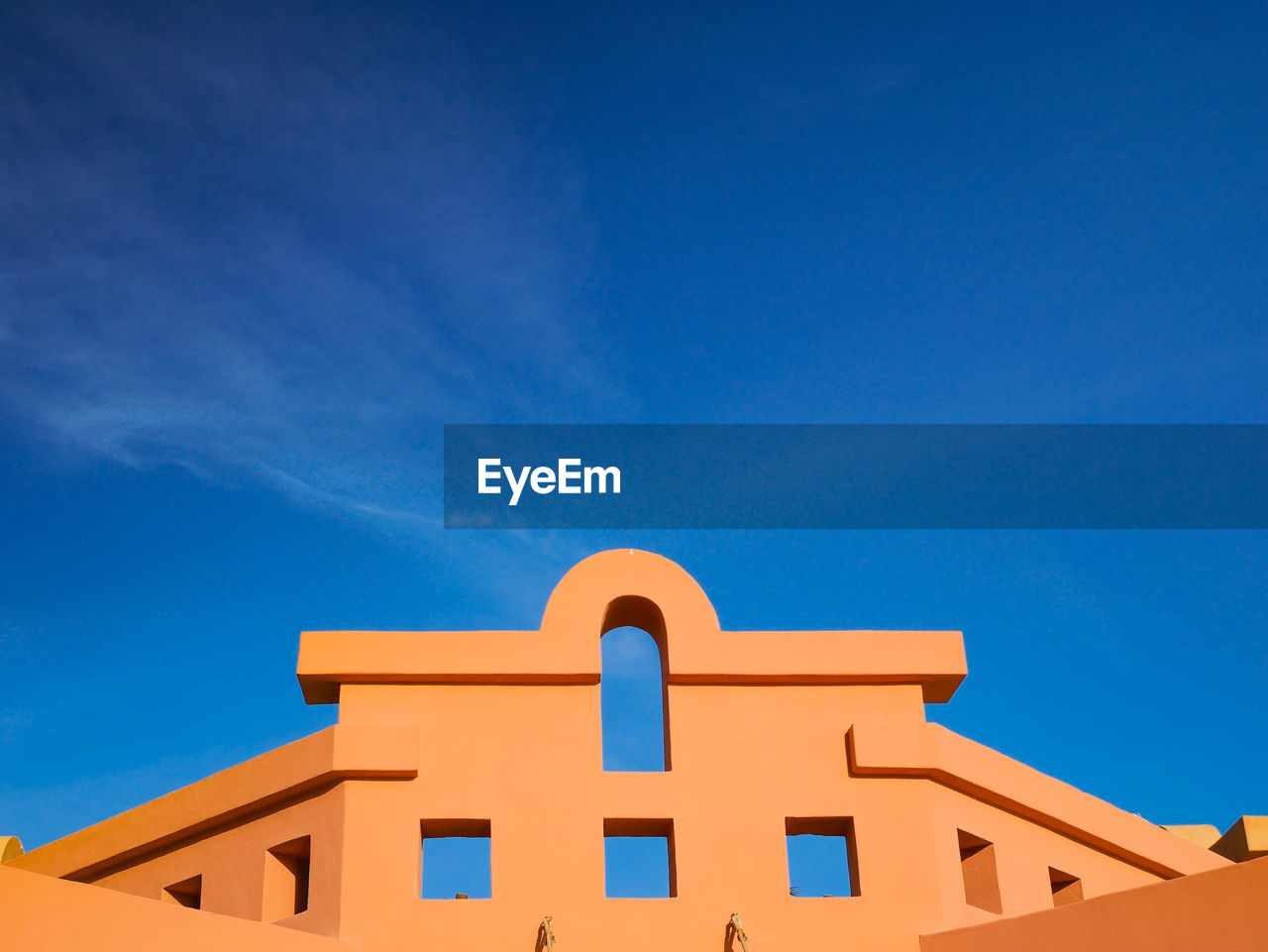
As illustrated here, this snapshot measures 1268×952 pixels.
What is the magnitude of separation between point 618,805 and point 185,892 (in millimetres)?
4796

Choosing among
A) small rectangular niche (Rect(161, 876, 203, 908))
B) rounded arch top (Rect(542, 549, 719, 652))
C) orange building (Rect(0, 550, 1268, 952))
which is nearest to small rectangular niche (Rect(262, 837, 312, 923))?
orange building (Rect(0, 550, 1268, 952))

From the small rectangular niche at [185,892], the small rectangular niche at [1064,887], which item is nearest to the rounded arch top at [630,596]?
the small rectangular niche at [185,892]

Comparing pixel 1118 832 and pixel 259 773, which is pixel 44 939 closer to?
pixel 259 773

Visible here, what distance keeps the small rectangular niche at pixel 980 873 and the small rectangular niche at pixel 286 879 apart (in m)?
6.77

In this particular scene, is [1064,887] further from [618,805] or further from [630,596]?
[630,596]

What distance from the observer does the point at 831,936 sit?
11.7 meters

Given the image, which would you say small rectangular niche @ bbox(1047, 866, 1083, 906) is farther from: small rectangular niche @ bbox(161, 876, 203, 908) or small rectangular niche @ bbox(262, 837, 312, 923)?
small rectangular niche @ bbox(161, 876, 203, 908)

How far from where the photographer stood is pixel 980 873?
12.9 m

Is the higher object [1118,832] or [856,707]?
[856,707]

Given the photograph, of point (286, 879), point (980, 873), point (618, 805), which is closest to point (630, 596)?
point (618, 805)

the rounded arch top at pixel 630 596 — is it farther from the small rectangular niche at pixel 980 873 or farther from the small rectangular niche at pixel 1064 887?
the small rectangular niche at pixel 1064 887

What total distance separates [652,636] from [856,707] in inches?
91.1

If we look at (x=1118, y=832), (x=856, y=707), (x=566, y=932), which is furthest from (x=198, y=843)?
(x=1118, y=832)

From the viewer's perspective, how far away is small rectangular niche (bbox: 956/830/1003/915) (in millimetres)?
12703
